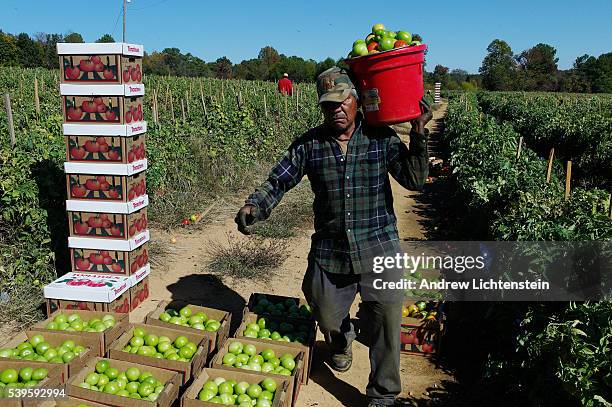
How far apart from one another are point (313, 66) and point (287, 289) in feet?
222

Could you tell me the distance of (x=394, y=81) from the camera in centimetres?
327

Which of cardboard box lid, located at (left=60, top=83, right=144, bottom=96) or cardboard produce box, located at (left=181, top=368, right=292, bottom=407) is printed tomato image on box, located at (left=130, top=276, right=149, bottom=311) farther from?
cardboard produce box, located at (left=181, top=368, right=292, bottom=407)

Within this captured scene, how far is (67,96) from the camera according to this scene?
483 cm

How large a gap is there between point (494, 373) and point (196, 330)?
229cm

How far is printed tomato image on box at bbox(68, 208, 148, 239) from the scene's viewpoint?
5.12 metres

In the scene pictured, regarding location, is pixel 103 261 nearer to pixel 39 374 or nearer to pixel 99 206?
pixel 99 206

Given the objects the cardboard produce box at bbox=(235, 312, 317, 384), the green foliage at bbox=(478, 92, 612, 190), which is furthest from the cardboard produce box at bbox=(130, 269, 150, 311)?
the green foliage at bbox=(478, 92, 612, 190)

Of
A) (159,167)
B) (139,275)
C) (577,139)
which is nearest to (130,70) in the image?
(139,275)

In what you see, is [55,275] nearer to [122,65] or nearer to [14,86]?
[122,65]

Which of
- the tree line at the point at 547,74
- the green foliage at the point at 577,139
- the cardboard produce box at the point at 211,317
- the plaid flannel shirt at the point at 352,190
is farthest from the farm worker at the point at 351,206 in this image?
the tree line at the point at 547,74

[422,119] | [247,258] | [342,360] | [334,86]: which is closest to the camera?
[422,119]

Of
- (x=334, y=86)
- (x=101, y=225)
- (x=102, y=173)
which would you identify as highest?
(x=334, y=86)

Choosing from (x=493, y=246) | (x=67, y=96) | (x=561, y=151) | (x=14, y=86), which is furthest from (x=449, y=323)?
(x=14, y=86)

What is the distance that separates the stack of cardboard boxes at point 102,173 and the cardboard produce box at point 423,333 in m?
2.68
